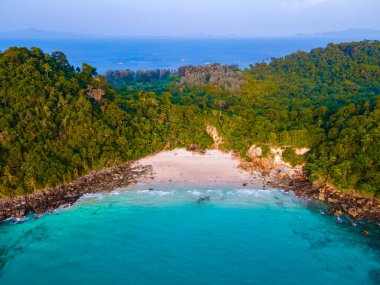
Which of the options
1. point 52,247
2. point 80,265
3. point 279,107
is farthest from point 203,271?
point 279,107

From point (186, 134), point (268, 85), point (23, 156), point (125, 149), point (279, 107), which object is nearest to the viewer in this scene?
point (23, 156)

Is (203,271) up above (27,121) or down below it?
below

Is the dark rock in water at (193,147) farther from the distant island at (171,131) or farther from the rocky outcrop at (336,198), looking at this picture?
the rocky outcrop at (336,198)

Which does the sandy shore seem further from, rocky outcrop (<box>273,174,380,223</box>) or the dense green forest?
rocky outcrop (<box>273,174,380,223</box>)

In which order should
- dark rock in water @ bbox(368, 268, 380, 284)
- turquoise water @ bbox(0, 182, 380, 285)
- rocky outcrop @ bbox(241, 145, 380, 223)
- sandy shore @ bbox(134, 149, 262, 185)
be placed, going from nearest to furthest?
dark rock in water @ bbox(368, 268, 380, 284)
turquoise water @ bbox(0, 182, 380, 285)
rocky outcrop @ bbox(241, 145, 380, 223)
sandy shore @ bbox(134, 149, 262, 185)

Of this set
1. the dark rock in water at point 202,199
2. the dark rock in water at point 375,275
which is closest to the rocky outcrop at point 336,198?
the dark rock in water at point 375,275

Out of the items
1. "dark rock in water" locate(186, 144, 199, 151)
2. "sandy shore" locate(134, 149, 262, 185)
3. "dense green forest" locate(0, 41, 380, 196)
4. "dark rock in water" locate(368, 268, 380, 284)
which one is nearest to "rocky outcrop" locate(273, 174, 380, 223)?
"dense green forest" locate(0, 41, 380, 196)

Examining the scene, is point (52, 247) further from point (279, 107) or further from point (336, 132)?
point (279, 107)
